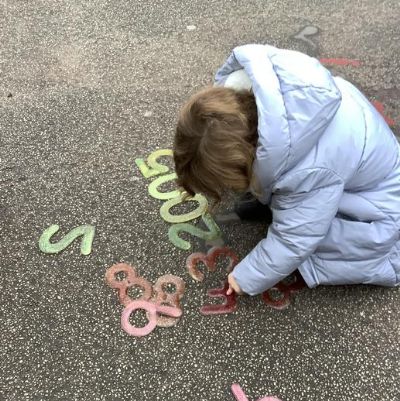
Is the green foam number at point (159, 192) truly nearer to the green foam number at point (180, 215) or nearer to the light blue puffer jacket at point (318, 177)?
the green foam number at point (180, 215)

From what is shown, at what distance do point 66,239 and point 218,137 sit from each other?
0.93 m

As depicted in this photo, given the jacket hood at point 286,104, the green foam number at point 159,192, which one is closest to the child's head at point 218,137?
the jacket hood at point 286,104

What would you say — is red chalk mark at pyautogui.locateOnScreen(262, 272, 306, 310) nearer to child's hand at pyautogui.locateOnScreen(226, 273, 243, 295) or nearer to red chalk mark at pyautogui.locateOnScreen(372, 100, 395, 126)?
child's hand at pyautogui.locateOnScreen(226, 273, 243, 295)

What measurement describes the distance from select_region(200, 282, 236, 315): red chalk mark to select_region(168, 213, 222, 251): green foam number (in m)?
0.23

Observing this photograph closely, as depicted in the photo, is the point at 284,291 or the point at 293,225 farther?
the point at 284,291

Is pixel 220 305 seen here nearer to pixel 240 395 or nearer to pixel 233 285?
pixel 233 285

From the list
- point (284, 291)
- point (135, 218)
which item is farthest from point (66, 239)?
point (284, 291)

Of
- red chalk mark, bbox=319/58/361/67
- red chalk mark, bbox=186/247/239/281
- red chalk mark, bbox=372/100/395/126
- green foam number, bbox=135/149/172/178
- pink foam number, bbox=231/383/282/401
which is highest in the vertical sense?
red chalk mark, bbox=319/58/361/67

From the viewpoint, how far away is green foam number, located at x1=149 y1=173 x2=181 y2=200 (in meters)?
2.14

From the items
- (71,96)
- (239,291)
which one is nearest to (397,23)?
(71,96)

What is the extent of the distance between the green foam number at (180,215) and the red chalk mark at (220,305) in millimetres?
356

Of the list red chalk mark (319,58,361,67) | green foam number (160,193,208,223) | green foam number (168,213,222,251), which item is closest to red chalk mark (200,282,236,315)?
green foam number (168,213,222,251)

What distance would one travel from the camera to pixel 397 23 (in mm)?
3104

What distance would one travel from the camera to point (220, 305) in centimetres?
180
